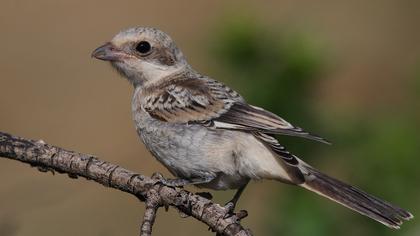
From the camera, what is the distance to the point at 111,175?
4.25 metres

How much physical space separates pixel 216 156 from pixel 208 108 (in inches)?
16.6

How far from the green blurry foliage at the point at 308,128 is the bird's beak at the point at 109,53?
Result: 2.60ft

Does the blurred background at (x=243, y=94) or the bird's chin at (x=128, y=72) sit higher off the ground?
the bird's chin at (x=128, y=72)

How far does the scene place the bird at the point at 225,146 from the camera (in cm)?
482

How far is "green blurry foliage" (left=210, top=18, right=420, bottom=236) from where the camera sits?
5418mm

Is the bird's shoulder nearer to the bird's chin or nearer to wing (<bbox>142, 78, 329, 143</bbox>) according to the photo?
wing (<bbox>142, 78, 329, 143</bbox>)

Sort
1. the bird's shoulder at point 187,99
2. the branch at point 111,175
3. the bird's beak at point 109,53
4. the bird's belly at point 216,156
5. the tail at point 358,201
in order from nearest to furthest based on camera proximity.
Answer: the branch at point 111,175 < the tail at point 358,201 < the bird's belly at point 216,156 < the bird's shoulder at point 187,99 < the bird's beak at point 109,53

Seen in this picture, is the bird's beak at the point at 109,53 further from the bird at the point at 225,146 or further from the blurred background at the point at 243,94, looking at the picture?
the blurred background at the point at 243,94

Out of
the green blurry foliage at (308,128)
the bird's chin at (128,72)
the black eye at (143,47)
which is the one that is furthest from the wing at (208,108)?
the green blurry foliage at (308,128)

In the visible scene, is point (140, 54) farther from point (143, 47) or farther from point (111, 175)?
point (111, 175)

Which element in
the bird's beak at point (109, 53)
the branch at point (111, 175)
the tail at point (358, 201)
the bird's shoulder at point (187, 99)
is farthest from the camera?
the bird's beak at point (109, 53)

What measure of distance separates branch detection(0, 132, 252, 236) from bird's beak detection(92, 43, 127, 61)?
1.41m

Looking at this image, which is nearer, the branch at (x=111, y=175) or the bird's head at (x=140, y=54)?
the branch at (x=111, y=175)

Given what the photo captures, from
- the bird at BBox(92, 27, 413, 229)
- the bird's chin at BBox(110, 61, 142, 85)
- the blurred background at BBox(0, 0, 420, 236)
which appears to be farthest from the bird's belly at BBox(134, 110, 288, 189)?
the bird's chin at BBox(110, 61, 142, 85)
